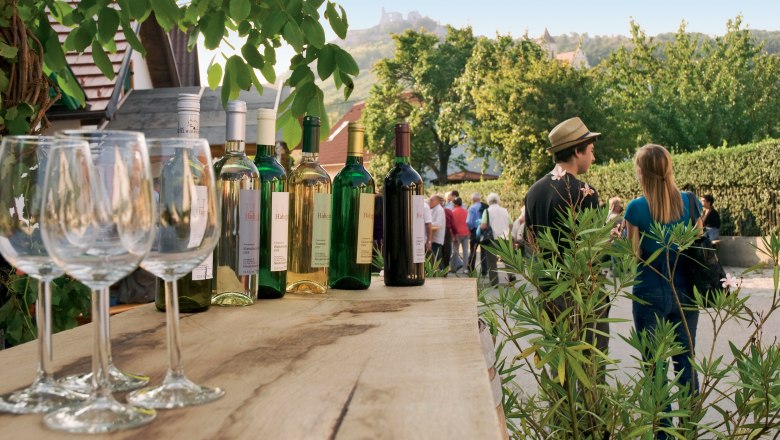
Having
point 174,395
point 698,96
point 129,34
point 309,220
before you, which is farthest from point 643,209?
point 698,96

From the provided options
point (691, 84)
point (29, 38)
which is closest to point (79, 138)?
point (29, 38)

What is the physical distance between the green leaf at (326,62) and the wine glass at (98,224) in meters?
2.06

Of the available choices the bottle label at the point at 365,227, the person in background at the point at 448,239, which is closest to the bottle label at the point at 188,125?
the bottle label at the point at 365,227

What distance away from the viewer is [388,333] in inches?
72.5

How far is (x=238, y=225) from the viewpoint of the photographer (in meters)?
2.35

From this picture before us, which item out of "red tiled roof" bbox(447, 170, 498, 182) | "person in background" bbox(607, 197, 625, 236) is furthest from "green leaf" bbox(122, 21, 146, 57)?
"red tiled roof" bbox(447, 170, 498, 182)

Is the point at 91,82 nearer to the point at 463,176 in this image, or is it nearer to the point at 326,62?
the point at 326,62

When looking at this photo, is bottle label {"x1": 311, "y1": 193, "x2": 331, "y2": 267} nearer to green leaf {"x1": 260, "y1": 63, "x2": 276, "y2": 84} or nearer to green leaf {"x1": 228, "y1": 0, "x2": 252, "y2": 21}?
green leaf {"x1": 228, "y1": 0, "x2": 252, "y2": 21}

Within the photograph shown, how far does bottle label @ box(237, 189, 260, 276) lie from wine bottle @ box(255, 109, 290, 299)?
3.7 inches

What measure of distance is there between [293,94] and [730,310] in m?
1.90

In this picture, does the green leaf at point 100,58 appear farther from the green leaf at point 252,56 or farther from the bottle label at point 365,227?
the bottle label at point 365,227

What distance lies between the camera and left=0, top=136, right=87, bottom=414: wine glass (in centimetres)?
132

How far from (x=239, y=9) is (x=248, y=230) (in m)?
0.98

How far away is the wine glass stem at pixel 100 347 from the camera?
116 centimetres
